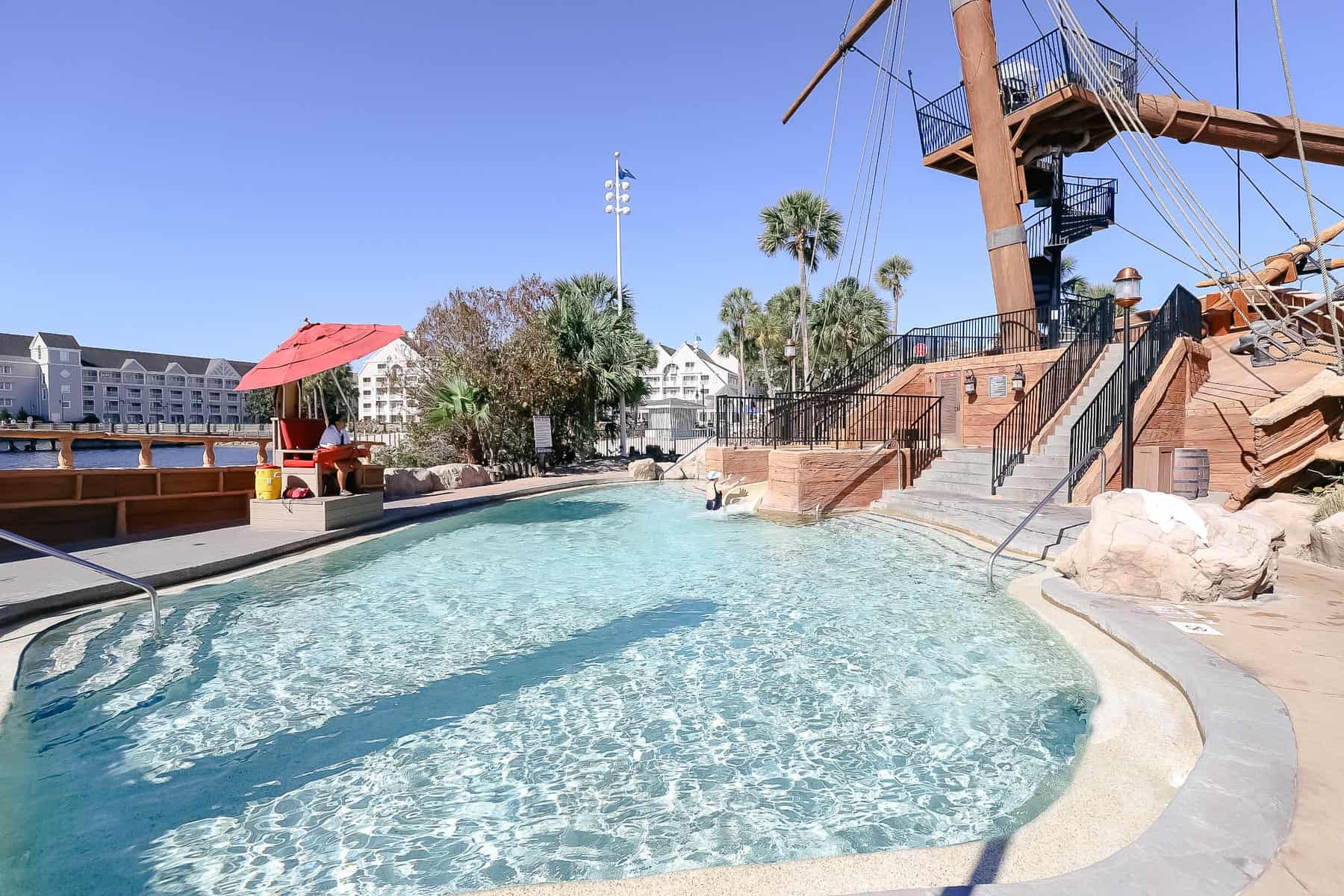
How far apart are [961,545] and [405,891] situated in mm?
9429

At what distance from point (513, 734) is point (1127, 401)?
11.5 metres

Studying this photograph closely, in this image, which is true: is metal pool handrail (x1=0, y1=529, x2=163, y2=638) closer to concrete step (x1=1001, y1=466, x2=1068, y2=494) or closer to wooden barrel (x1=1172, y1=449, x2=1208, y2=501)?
concrete step (x1=1001, y1=466, x2=1068, y2=494)

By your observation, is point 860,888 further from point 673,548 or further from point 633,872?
point 673,548

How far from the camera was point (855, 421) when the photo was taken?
58.9 feet

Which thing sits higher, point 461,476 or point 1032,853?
point 461,476

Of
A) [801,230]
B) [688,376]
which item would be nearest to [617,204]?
[801,230]

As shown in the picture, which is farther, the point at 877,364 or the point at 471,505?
the point at 877,364

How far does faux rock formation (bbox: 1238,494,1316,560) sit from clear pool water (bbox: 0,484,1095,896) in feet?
12.7

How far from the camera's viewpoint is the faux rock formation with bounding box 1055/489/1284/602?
6.06 m

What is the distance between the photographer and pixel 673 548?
11406mm

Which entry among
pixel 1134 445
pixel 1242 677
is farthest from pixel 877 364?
pixel 1242 677

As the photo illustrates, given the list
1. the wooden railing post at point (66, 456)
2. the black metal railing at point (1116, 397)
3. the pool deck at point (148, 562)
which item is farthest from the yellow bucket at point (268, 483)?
the black metal railing at point (1116, 397)

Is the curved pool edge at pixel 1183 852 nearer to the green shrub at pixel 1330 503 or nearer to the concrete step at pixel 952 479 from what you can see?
the green shrub at pixel 1330 503

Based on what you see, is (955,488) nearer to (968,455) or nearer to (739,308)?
(968,455)
